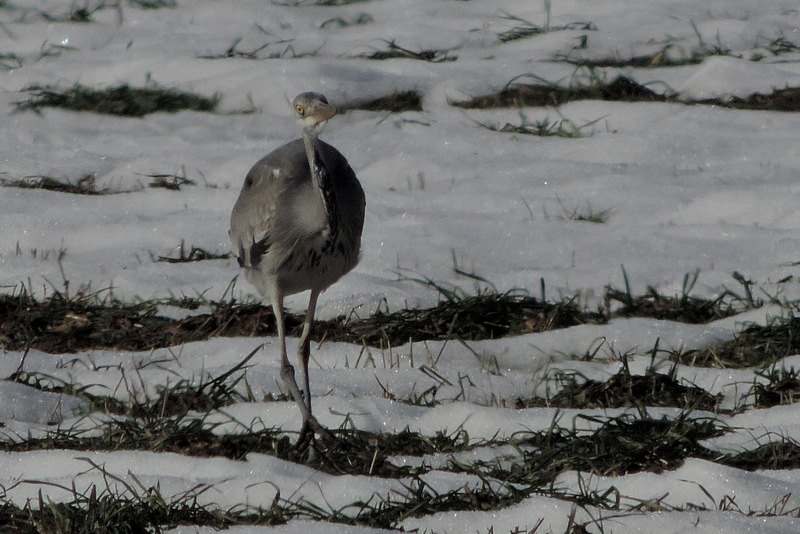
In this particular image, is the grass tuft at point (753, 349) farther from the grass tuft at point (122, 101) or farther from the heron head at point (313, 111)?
the grass tuft at point (122, 101)

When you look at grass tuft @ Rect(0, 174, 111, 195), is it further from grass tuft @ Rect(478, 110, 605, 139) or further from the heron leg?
the heron leg

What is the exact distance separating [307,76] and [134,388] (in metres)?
4.92

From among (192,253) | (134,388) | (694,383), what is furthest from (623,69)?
(134,388)

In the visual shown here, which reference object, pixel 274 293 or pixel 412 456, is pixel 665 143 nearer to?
pixel 274 293

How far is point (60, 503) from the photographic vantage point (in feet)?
11.3

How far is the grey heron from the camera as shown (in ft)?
14.6

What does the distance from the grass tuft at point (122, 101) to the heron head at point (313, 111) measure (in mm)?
4900

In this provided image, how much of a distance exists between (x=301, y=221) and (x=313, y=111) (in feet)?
1.50

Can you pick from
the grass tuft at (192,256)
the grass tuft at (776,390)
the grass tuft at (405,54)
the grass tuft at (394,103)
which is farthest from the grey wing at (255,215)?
the grass tuft at (405,54)

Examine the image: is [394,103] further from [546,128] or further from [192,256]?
[192,256]

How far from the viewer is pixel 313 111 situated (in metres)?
4.38

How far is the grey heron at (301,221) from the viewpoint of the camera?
4441 millimetres

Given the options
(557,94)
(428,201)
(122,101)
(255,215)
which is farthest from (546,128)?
(255,215)

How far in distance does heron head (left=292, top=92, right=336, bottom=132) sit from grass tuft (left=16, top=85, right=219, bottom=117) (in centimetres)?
490
